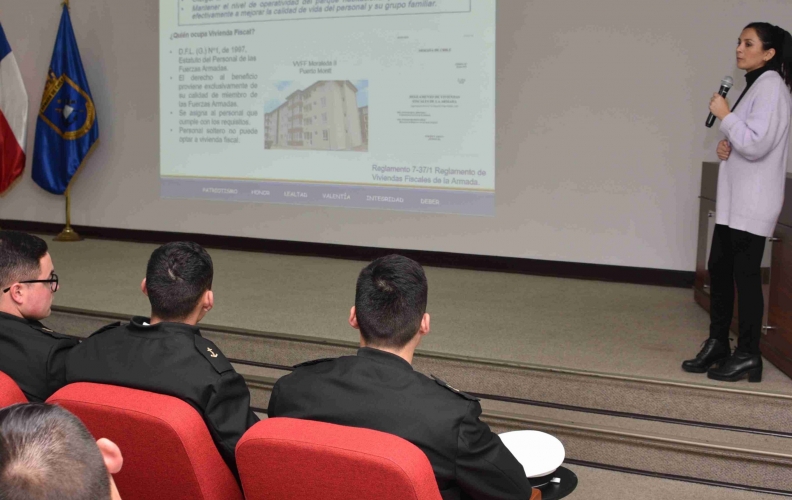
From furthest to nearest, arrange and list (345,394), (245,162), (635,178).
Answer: (245,162), (635,178), (345,394)

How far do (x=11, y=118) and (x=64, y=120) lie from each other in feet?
Answer: 1.78

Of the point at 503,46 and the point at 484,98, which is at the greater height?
the point at 503,46

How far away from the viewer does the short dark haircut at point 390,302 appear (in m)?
1.77

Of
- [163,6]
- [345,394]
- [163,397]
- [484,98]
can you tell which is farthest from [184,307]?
[163,6]

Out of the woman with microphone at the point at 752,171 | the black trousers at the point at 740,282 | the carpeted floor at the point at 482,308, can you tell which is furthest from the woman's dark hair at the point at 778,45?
the carpeted floor at the point at 482,308

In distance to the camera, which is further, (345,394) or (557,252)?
(557,252)

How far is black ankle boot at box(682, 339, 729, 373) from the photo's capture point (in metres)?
3.29

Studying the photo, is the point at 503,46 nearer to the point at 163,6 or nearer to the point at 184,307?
the point at 163,6

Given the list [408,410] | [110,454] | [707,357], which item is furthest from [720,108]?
[110,454]

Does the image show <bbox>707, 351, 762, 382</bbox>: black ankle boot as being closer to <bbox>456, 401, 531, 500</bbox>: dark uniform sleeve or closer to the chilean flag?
<bbox>456, 401, 531, 500</bbox>: dark uniform sleeve

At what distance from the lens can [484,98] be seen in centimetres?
498

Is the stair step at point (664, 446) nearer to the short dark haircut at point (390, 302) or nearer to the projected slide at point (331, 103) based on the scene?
the short dark haircut at point (390, 302)

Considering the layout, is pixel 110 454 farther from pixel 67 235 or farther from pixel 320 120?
pixel 67 235

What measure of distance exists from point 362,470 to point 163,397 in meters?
0.52
